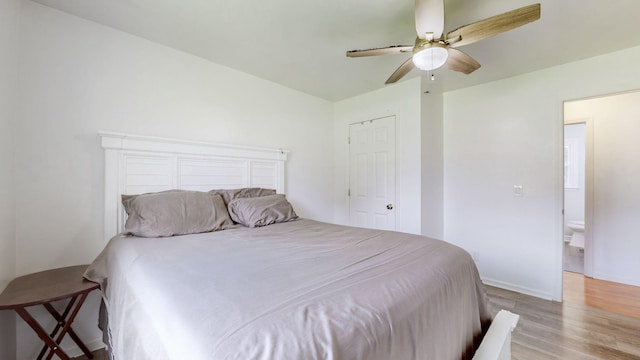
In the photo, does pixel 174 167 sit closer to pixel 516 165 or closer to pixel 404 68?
pixel 404 68

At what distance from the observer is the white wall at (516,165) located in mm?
2615

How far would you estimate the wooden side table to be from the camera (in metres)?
1.34

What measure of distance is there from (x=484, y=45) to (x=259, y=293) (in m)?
2.67

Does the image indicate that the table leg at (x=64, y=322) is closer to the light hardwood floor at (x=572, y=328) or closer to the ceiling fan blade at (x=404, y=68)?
the ceiling fan blade at (x=404, y=68)

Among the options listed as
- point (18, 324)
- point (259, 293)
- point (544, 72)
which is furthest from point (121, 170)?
point (544, 72)

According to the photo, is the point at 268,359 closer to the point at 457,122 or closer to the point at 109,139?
the point at 109,139

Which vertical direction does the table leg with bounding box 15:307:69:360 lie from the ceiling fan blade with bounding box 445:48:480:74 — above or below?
below

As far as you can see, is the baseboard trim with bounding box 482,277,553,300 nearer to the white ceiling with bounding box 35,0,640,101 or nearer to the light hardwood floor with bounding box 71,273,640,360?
the light hardwood floor with bounding box 71,273,640,360

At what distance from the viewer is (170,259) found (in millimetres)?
1284

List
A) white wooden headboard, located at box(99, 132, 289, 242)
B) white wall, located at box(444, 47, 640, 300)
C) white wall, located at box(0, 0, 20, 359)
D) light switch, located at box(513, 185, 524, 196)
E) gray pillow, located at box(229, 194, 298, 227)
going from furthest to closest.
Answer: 1. light switch, located at box(513, 185, 524, 196)
2. white wall, located at box(444, 47, 640, 300)
3. gray pillow, located at box(229, 194, 298, 227)
4. white wooden headboard, located at box(99, 132, 289, 242)
5. white wall, located at box(0, 0, 20, 359)

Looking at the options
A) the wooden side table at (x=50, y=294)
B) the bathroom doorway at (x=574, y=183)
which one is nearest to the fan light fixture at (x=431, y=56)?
Result: the wooden side table at (x=50, y=294)

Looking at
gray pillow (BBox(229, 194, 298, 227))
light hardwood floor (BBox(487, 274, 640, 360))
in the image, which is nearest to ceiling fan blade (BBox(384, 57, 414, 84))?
gray pillow (BBox(229, 194, 298, 227))

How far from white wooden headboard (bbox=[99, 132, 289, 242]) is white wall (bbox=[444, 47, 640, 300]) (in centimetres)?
238

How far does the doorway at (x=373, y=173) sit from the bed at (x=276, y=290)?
142 centimetres
